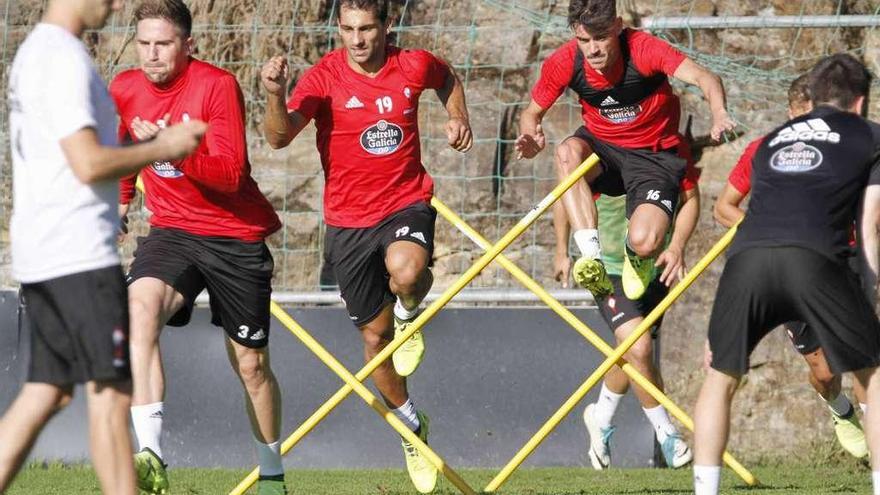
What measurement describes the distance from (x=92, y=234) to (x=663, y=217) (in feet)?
13.4

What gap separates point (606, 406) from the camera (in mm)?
8992

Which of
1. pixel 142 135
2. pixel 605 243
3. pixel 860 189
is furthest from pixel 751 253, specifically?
pixel 605 243

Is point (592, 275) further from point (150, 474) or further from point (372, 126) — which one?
point (150, 474)

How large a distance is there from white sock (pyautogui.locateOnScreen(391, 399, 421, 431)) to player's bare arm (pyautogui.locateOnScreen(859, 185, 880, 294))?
9.40ft

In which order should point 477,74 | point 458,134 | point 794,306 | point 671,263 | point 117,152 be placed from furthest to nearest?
1. point 477,74
2. point 671,263
3. point 458,134
4. point 794,306
5. point 117,152

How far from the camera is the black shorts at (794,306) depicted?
5395mm

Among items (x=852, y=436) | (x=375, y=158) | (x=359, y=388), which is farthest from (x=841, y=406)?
(x=375, y=158)

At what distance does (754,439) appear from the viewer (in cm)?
979

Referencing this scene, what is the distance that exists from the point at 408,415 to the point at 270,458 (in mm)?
1135

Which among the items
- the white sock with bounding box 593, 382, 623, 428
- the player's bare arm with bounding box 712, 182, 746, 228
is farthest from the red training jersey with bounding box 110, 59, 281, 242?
the white sock with bounding box 593, 382, 623, 428

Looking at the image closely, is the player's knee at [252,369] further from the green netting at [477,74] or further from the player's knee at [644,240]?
the green netting at [477,74]

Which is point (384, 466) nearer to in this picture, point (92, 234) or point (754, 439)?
point (754, 439)

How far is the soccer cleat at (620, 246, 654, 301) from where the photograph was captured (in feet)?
26.5

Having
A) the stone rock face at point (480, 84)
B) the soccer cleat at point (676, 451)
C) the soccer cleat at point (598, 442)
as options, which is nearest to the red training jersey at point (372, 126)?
the soccer cleat at point (676, 451)
